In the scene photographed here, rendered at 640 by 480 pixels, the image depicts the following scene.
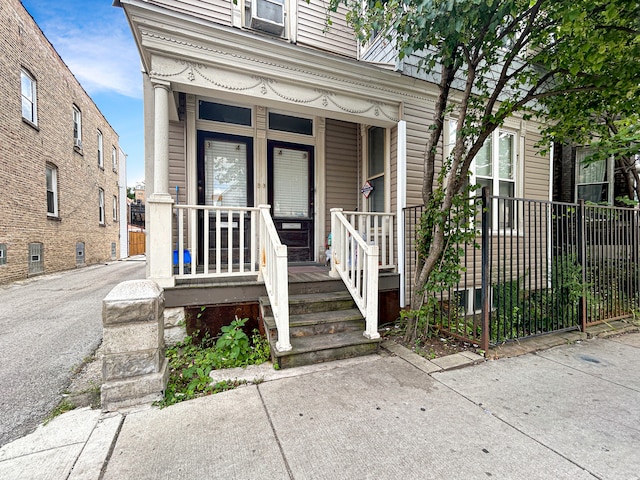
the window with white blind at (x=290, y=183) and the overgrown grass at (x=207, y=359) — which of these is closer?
the overgrown grass at (x=207, y=359)

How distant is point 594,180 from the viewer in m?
6.64

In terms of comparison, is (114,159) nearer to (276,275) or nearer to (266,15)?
(266,15)

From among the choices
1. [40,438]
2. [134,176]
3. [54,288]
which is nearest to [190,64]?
[40,438]

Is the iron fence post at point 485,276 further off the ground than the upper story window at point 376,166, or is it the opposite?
the upper story window at point 376,166

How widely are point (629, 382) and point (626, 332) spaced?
187 cm

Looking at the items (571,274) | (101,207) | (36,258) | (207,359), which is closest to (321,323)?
(207,359)

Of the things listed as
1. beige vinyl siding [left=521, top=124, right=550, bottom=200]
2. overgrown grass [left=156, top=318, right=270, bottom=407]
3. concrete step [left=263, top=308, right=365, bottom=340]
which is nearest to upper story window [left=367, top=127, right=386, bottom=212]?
concrete step [left=263, top=308, right=365, bottom=340]

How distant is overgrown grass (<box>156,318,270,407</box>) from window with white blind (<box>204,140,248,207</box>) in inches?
85.6

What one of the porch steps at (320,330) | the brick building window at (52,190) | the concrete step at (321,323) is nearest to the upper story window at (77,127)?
the brick building window at (52,190)

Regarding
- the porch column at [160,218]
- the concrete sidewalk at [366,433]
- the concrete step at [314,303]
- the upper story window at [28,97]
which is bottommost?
the concrete sidewalk at [366,433]

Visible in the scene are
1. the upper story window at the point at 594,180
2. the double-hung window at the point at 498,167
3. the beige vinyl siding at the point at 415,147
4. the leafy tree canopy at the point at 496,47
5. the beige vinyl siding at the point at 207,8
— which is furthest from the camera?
the upper story window at the point at 594,180

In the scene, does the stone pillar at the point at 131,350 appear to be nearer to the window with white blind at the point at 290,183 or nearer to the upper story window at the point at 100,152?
the window with white blind at the point at 290,183

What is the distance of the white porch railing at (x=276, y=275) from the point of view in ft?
8.68

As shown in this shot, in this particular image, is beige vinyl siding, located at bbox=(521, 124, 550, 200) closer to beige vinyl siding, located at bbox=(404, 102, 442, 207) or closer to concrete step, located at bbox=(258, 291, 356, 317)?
beige vinyl siding, located at bbox=(404, 102, 442, 207)
